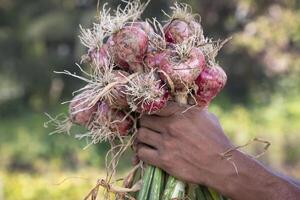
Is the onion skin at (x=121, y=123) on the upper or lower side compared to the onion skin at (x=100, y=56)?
lower

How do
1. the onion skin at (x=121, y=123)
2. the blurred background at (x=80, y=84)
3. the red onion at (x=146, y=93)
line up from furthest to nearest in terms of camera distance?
the blurred background at (x=80, y=84)
the onion skin at (x=121, y=123)
the red onion at (x=146, y=93)

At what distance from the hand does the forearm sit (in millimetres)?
20

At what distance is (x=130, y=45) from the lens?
172 centimetres

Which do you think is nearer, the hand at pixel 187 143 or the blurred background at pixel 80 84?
the hand at pixel 187 143

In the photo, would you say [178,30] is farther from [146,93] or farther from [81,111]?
[81,111]

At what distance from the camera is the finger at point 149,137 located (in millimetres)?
1751

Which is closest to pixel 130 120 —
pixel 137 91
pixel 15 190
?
pixel 137 91

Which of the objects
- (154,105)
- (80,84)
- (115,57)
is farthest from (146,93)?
(80,84)

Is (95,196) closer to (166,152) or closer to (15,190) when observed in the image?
(166,152)

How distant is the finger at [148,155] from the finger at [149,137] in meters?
0.01

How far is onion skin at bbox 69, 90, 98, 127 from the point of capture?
1.84 m

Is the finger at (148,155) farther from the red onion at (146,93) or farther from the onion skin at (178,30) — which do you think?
the onion skin at (178,30)

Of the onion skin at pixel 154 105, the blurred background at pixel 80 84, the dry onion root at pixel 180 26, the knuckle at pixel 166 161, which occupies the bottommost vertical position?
the knuckle at pixel 166 161

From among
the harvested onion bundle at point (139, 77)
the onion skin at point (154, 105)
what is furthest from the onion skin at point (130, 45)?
the onion skin at point (154, 105)
